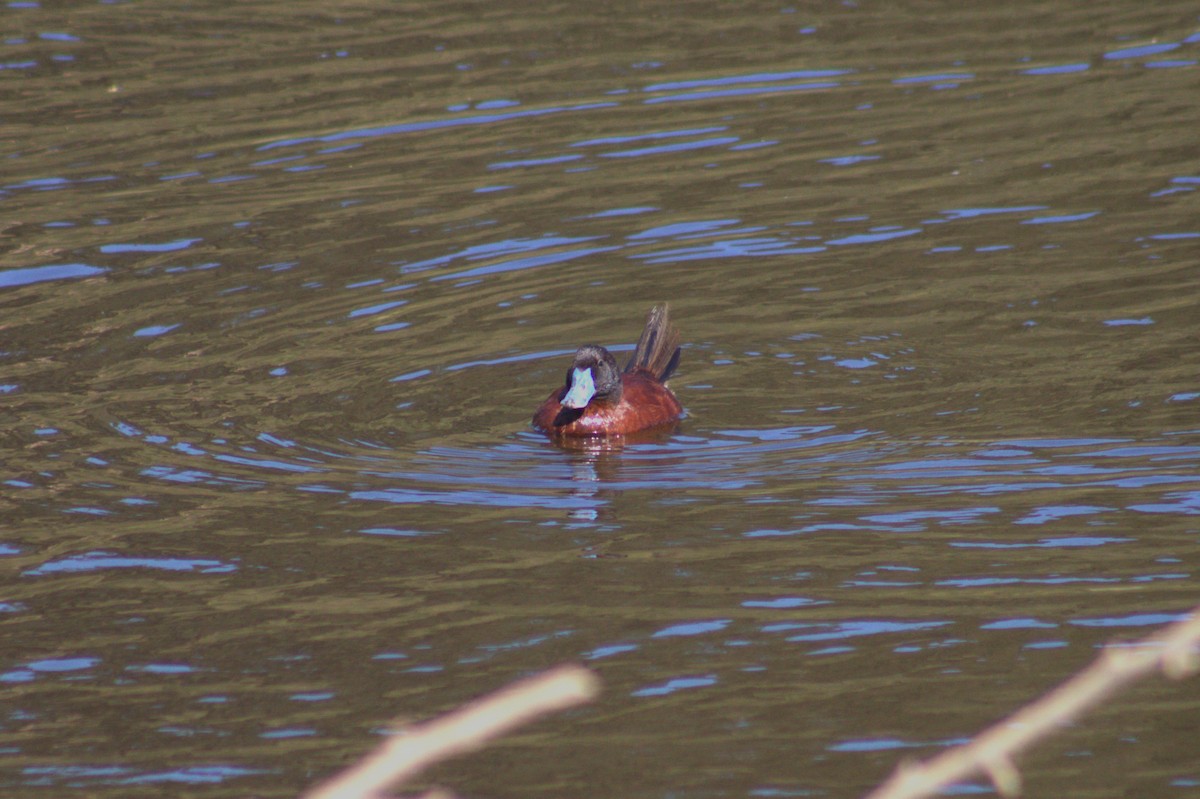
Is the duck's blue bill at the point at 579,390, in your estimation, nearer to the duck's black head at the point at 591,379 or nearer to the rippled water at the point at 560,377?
the duck's black head at the point at 591,379

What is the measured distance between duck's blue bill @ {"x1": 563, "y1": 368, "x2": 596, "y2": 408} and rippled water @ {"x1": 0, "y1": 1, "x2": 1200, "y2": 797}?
33cm

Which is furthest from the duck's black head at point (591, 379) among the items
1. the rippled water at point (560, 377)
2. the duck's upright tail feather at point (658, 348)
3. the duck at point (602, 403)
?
the duck's upright tail feather at point (658, 348)

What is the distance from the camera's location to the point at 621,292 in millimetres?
10539

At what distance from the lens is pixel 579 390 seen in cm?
788

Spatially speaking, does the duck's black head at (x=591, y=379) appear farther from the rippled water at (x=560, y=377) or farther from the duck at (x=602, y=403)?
the rippled water at (x=560, y=377)

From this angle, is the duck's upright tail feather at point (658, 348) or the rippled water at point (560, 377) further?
the duck's upright tail feather at point (658, 348)

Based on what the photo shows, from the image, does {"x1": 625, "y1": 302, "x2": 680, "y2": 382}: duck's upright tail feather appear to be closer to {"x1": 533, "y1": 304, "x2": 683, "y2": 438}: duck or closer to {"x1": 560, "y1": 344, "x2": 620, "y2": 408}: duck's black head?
{"x1": 533, "y1": 304, "x2": 683, "y2": 438}: duck

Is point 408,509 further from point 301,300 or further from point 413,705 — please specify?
point 301,300

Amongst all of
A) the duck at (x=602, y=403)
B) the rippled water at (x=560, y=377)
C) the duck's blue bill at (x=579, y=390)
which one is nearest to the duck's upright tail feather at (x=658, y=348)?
the rippled water at (x=560, y=377)

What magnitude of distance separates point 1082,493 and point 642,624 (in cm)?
222

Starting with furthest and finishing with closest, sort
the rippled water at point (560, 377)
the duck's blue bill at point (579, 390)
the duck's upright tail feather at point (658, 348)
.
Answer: the duck's upright tail feather at point (658, 348)
the duck's blue bill at point (579, 390)
the rippled water at point (560, 377)

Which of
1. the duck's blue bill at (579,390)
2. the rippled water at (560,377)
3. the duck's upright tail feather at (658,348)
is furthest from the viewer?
the duck's upright tail feather at (658,348)

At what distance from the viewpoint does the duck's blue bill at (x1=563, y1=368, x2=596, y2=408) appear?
7871mm

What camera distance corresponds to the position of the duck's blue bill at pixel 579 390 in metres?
7.87
